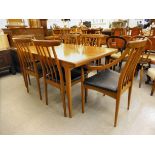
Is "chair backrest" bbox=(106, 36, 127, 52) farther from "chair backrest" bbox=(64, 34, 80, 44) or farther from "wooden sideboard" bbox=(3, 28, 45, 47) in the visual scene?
"wooden sideboard" bbox=(3, 28, 45, 47)

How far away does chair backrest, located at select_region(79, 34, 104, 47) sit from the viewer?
2.43 meters

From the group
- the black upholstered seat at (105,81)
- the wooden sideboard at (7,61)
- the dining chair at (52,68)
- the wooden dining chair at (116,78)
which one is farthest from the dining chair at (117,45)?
the wooden sideboard at (7,61)

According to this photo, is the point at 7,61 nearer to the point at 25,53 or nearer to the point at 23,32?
the point at 23,32

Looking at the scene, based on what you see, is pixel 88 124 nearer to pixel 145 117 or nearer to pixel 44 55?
pixel 145 117

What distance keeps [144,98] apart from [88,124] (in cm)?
104

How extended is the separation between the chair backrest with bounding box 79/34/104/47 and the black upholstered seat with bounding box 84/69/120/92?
88 centimetres

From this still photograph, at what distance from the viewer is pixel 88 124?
5.39ft

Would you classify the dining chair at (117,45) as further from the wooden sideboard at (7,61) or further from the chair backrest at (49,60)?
the wooden sideboard at (7,61)

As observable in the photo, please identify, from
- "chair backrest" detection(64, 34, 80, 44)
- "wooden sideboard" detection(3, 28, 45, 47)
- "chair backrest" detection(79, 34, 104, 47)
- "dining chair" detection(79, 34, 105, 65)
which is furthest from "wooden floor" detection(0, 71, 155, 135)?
"wooden sideboard" detection(3, 28, 45, 47)

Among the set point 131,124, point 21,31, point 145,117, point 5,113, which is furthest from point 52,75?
point 21,31

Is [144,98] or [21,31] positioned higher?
[21,31]

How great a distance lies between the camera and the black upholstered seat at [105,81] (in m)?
1.48

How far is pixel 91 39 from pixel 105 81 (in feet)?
4.19
